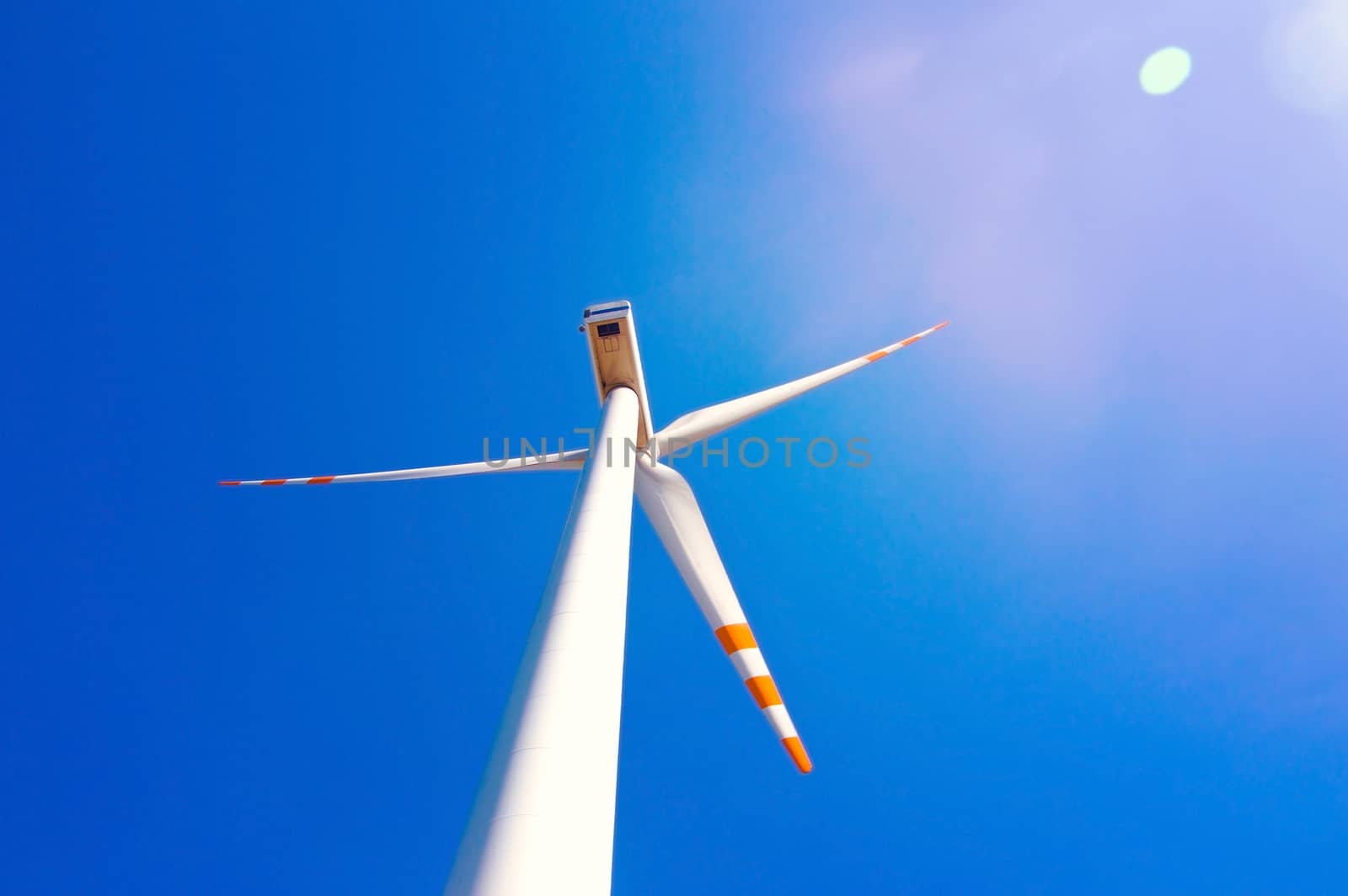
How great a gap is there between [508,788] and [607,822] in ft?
2.59

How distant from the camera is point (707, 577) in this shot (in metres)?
13.2

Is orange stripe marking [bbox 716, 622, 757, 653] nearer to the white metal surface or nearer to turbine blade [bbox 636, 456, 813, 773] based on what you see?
turbine blade [bbox 636, 456, 813, 773]

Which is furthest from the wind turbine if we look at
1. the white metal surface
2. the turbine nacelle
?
the turbine nacelle

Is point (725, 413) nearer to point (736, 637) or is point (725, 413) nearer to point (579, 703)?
point (736, 637)

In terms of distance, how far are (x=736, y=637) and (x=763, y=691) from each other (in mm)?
1382

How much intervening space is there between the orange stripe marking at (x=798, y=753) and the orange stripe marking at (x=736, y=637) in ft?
6.41

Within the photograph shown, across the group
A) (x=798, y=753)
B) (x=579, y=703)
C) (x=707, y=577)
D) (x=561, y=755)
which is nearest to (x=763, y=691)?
(x=798, y=753)

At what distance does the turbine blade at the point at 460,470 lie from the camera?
52.1 feet

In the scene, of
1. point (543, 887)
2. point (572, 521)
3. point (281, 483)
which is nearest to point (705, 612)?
point (572, 521)

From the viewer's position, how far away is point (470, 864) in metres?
4.66

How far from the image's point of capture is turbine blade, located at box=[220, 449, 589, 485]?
15.9 meters

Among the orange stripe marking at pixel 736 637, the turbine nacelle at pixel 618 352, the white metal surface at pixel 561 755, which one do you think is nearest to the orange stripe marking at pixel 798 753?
the orange stripe marking at pixel 736 637

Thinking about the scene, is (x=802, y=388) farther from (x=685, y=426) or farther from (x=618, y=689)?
(x=618, y=689)

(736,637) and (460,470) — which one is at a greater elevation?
(460,470)
